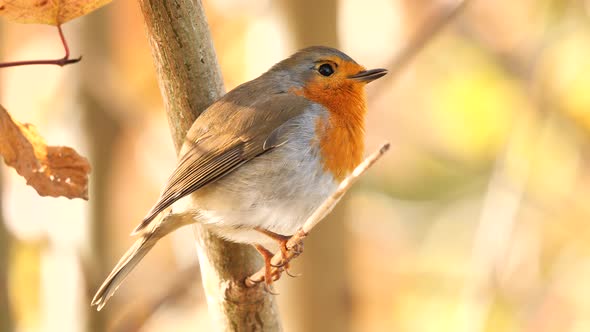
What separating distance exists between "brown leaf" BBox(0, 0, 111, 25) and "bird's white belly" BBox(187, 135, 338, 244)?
1.09 meters

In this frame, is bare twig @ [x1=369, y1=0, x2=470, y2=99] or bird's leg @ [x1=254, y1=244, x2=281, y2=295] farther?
bare twig @ [x1=369, y1=0, x2=470, y2=99]


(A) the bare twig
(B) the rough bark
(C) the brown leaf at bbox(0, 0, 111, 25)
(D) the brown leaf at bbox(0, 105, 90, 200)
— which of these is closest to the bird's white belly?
(B) the rough bark

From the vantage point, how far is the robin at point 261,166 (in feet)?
9.37

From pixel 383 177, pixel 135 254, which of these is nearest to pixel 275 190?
pixel 135 254

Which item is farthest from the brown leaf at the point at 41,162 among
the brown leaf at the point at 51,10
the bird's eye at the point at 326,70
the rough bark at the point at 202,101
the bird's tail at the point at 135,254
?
the bird's eye at the point at 326,70

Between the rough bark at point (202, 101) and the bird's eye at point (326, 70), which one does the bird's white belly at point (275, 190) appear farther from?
the bird's eye at point (326, 70)

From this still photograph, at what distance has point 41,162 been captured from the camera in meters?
2.13

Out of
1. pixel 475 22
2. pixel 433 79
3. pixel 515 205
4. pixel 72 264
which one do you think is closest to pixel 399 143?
pixel 433 79

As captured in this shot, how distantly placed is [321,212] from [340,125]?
4.14ft

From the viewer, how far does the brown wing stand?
2.76m

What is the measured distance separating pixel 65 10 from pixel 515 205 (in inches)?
109

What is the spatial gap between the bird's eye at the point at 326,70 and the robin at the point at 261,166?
0.24ft

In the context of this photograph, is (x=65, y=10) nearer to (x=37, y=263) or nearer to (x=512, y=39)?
(x=37, y=263)

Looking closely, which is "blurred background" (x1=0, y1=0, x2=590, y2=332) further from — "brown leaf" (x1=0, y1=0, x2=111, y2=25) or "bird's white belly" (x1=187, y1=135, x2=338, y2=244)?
"brown leaf" (x1=0, y1=0, x2=111, y2=25)
